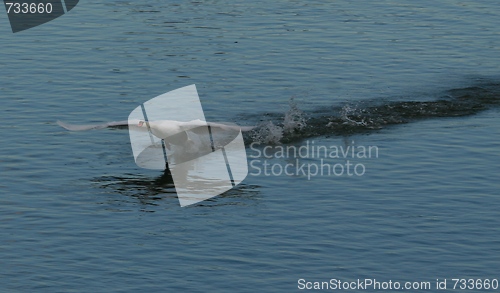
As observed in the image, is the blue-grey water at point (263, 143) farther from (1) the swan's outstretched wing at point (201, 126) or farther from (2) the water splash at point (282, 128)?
(1) the swan's outstretched wing at point (201, 126)

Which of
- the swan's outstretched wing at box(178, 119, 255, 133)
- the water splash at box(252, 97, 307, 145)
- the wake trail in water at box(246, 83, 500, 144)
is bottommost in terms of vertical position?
the wake trail in water at box(246, 83, 500, 144)

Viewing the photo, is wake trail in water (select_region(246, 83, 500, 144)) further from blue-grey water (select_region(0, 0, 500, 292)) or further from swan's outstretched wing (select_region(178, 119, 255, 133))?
swan's outstretched wing (select_region(178, 119, 255, 133))

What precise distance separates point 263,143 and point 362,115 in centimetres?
434

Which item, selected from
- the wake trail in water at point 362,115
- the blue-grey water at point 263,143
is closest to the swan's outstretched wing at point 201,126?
the blue-grey water at point 263,143

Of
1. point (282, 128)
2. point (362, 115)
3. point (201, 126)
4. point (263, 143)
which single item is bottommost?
point (362, 115)

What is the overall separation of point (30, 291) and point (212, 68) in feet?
67.5

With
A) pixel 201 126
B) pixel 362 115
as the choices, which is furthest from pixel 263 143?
pixel 362 115

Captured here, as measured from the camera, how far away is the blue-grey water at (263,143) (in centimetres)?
2653

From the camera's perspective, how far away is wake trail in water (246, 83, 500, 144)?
118 feet

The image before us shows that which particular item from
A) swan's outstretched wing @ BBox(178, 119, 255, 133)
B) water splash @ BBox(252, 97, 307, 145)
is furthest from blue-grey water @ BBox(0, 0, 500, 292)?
swan's outstretched wing @ BBox(178, 119, 255, 133)

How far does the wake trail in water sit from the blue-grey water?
87 mm

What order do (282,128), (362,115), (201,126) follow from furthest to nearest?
(362,115)
(282,128)
(201,126)

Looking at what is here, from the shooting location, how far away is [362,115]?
3812 centimetres

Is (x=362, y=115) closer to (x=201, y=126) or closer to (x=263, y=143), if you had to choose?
(x=263, y=143)
